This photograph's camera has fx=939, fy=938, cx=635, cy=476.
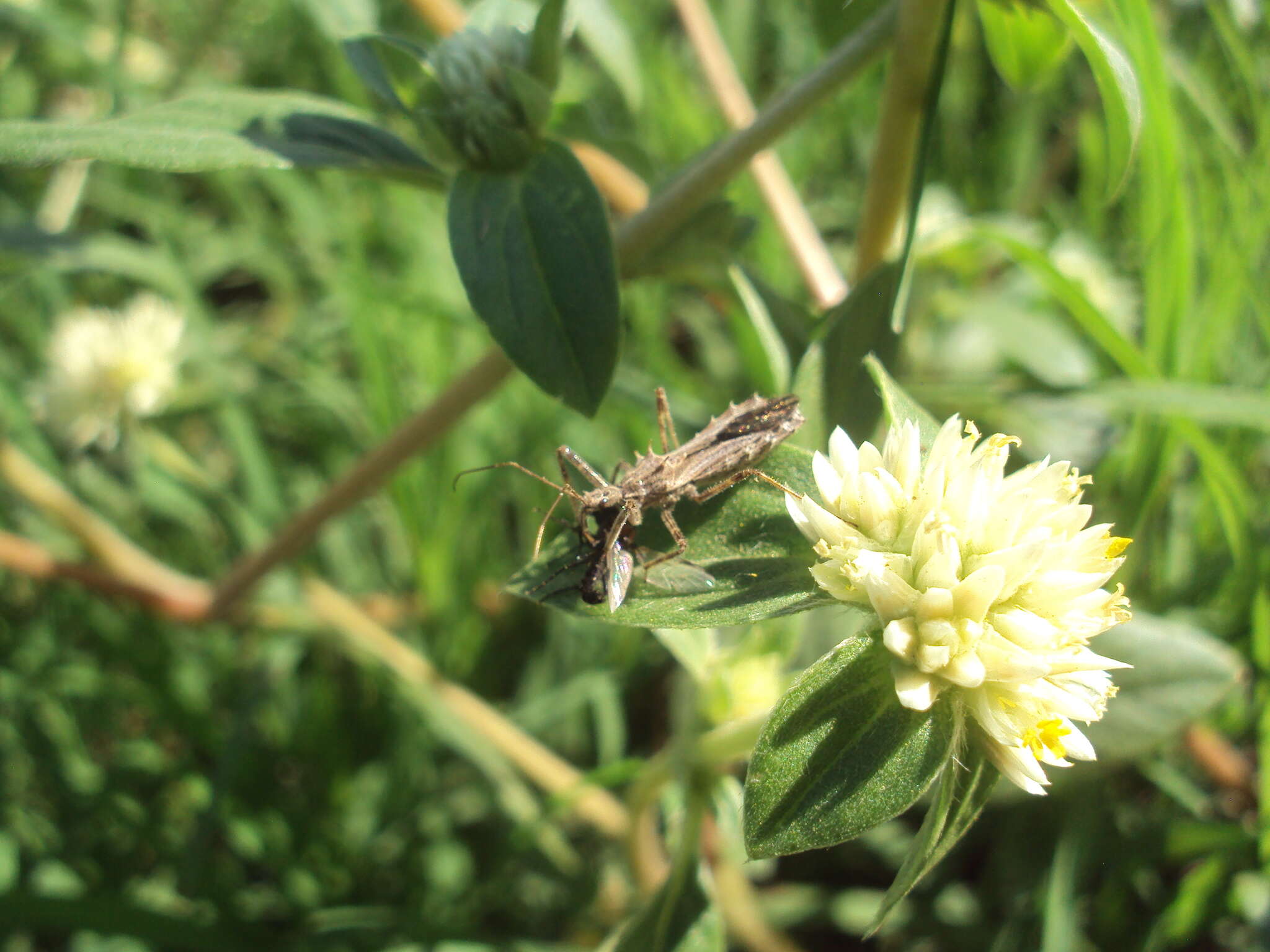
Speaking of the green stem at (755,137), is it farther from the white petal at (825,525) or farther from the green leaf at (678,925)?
the green leaf at (678,925)

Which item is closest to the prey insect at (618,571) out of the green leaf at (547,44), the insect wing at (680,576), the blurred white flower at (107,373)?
the insect wing at (680,576)

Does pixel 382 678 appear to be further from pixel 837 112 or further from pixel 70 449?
pixel 837 112

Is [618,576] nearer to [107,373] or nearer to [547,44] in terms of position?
[547,44]

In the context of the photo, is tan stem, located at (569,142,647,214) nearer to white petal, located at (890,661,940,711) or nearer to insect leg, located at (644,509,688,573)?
insect leg, located at (644,509,688,573)

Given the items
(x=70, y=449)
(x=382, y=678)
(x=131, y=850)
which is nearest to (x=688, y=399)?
(x=382, y=678)

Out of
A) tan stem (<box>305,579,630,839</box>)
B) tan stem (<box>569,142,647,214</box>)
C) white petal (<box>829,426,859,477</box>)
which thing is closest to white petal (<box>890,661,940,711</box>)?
white petal (<box>829,426,859,477</box>)
